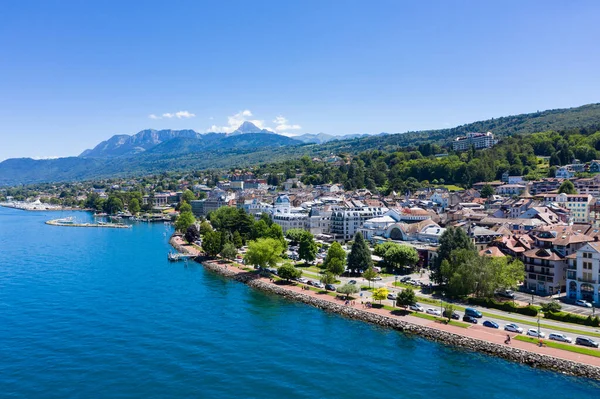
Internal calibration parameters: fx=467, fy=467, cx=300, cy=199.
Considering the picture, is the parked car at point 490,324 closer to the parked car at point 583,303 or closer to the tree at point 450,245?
the parked car at point 583,303

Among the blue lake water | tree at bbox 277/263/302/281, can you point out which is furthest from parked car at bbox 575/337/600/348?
tree at bbox 277/263/302/281

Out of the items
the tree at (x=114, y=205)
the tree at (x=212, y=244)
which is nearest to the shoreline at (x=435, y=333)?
the tree at (x=212, y=244)

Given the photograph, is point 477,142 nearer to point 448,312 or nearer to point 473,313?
point 473,313

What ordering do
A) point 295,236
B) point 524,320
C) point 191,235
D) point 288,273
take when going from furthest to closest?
point 191,235
point 295,236
point 288,273
point 524,320

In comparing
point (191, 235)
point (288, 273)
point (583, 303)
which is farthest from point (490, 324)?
point (191, 235)

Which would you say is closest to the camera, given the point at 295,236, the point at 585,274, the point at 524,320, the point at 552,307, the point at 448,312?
the point at 524,320

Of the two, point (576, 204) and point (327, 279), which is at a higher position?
point (576, 204)
